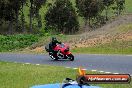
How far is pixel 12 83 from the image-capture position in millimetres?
13414

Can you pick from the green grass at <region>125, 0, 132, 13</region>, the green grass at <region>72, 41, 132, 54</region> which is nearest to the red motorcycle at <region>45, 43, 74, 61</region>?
the green grass at <region>72, 41, 132, 54</region>

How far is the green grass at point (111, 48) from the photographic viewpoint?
3171 centimetres

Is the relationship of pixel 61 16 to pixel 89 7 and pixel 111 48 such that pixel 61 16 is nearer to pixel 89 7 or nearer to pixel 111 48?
pixel 89 7

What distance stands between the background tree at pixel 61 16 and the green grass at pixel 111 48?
37.3m

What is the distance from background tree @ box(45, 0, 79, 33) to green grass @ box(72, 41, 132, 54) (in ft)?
122

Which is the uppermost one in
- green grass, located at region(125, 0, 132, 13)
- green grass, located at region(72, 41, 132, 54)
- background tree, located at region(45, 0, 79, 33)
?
green grass, located at region(125, 0, 132, 13)

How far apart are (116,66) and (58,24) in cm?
5275

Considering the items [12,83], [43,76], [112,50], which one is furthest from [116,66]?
[112,50]

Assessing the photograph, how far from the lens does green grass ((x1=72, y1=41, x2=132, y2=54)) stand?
1248 inches

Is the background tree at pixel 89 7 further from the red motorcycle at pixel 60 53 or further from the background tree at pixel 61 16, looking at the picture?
the red motorcycle at pixel 60 53

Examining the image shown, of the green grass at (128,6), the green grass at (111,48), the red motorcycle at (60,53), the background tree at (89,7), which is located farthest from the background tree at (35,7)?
the red motorcycle at (60,53)

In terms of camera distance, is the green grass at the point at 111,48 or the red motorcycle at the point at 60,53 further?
the green grass at the point at 111,48

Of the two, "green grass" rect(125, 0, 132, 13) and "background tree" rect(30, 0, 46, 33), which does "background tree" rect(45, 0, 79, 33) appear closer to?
"background tree" rect(30, 0, 46, 33)

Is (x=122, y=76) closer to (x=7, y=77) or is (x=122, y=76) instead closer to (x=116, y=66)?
(x=7, y=77)
